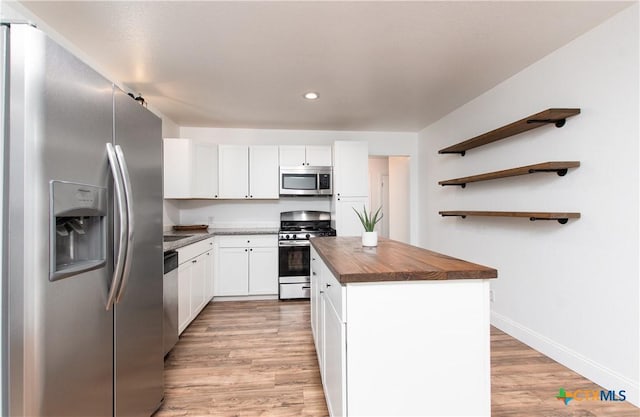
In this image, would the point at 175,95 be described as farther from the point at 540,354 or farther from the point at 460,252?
the point at 540,354

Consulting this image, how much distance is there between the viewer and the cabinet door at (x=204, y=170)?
3.96 m

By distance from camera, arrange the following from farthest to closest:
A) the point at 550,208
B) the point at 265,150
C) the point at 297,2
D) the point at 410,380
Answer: the point at 265,150 → the point at 550,208 → the point at 297,2 → the point at 410,380

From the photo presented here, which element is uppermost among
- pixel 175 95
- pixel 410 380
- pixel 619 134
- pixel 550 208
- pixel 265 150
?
pixel 175 95

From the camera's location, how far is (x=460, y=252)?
11.8 ft

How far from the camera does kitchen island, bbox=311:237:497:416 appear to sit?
4.14 ft

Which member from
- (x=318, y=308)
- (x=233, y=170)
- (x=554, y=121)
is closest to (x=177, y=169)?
(x=233, y=170)

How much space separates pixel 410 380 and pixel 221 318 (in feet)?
8.48

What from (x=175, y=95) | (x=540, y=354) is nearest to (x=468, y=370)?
(x=540, y=354)

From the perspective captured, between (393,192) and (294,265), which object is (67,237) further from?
(393,192)

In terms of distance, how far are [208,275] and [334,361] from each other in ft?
8.54

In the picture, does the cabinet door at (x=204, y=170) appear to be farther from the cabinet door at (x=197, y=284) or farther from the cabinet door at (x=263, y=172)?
the cabinet door at (x=197, y=284)

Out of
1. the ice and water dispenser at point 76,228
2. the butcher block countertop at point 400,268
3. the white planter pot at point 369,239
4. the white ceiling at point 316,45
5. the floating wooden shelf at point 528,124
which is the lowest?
the butcher block countertop at point 400,268

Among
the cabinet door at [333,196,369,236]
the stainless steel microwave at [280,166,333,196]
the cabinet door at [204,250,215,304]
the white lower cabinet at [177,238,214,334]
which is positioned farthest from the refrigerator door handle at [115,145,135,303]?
the cabinet door at [333,196,369,236]

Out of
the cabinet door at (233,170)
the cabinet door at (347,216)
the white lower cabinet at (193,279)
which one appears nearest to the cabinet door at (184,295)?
the white lower cabinet at (193,279)
